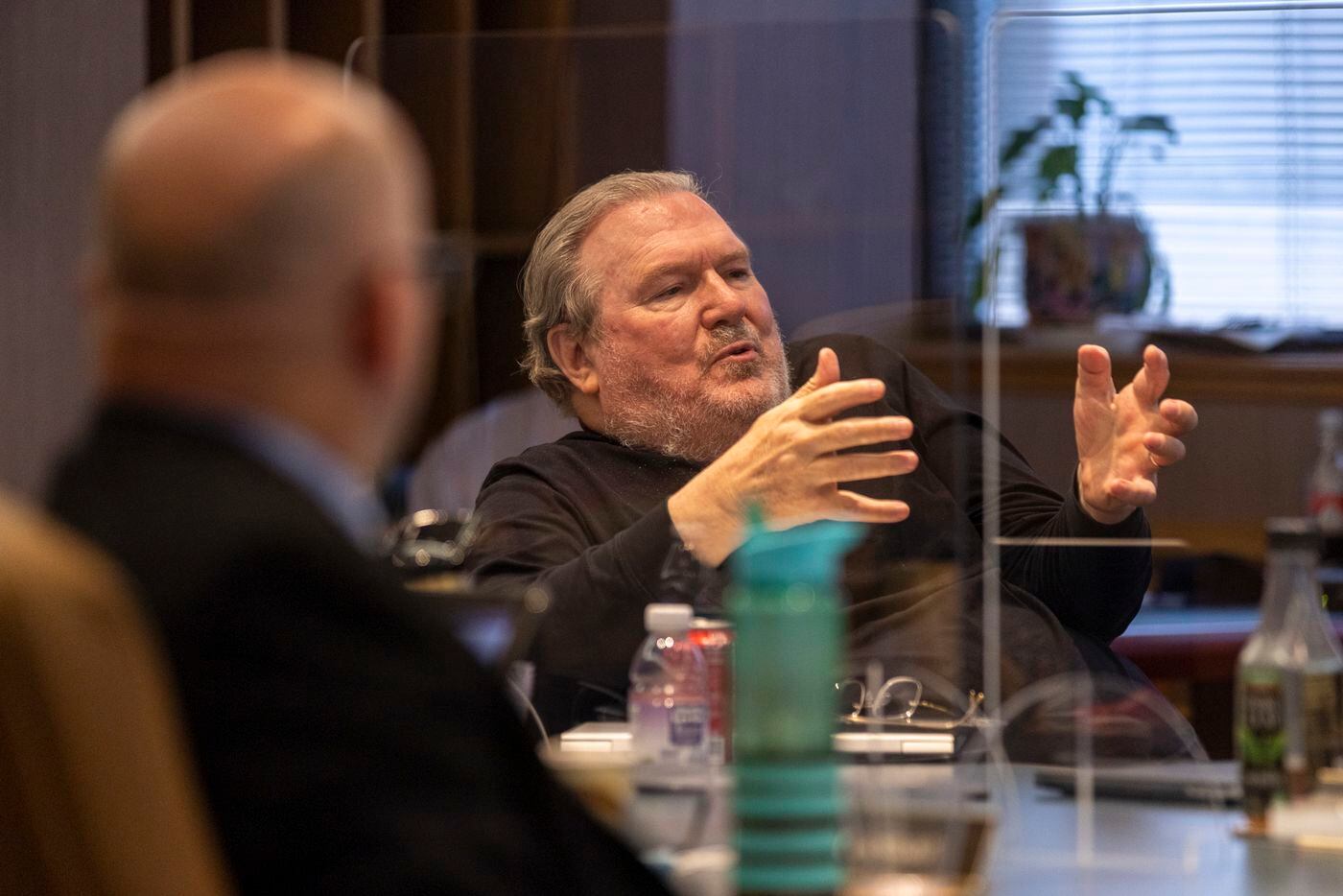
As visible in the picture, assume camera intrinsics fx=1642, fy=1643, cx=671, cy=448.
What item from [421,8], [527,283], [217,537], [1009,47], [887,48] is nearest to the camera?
[217,537]

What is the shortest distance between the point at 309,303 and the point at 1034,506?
118cm

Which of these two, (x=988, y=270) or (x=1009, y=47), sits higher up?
(x=1009, y=47)

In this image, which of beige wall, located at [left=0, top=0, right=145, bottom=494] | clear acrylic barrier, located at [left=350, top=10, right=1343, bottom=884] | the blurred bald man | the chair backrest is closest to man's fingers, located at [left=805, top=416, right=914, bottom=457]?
clear acrylic barrier, located at [left=350, top=10, right=1343, bottom=884]

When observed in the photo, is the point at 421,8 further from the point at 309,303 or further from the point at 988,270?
the point at 309,303

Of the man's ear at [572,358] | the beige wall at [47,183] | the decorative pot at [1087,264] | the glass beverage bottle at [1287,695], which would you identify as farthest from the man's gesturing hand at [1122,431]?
the beige wall at [47,183]

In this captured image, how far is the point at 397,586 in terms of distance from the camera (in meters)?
0.73

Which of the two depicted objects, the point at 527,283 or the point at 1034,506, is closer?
the point at 1034,506

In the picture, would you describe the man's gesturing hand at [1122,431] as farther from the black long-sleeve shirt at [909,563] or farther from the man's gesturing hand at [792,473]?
the man's gesturing hand at [792,473]

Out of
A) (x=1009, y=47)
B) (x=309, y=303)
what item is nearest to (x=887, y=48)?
(x=1009, y=47)

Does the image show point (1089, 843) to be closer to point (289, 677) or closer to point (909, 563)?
point (909, 563)

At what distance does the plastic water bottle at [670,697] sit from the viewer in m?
1.33

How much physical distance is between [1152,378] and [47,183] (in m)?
2.41

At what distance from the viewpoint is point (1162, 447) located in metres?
1.61

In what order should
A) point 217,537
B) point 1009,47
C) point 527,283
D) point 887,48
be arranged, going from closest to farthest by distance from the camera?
point 217,537, point 1009,47, point 887,48, point 527,283
